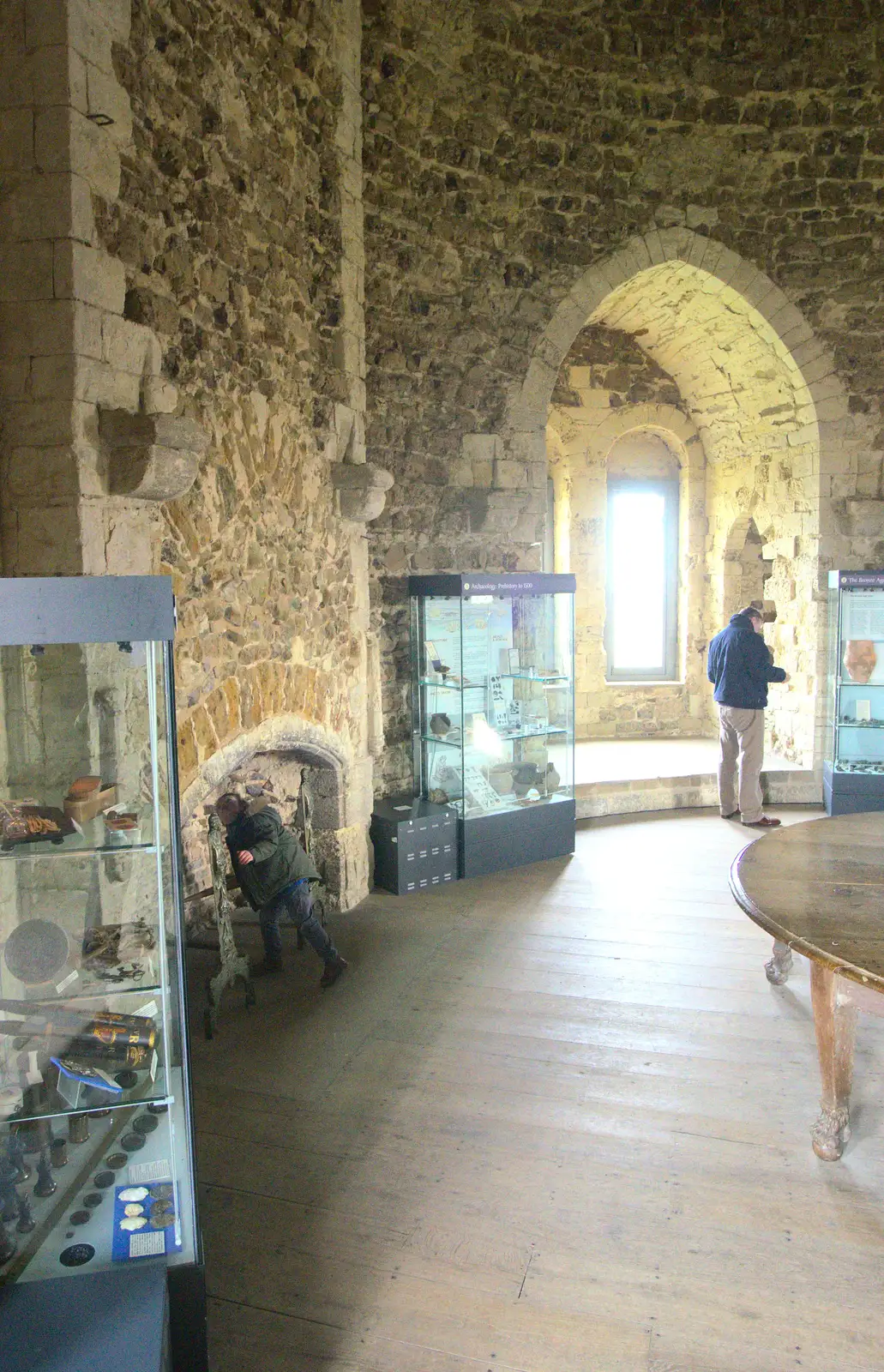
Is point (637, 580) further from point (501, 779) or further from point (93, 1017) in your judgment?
point (93, 1017)

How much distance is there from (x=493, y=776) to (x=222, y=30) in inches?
164

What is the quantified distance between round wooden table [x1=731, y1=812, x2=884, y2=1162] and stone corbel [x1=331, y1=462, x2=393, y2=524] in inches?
110

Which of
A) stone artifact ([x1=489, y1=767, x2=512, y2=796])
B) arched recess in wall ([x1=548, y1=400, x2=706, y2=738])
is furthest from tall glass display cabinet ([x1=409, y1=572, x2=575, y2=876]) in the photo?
arched recess in wall ([x1=548, y1=400, x2=706, y2=738])

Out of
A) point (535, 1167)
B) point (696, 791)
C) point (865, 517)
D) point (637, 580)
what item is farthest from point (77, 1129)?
point (637, 580)

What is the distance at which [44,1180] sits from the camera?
85.4 inches

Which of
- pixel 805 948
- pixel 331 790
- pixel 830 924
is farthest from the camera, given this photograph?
pixel 331 790

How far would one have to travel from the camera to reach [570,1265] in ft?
8.61

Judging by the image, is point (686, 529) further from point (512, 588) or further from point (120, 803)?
point (120, 803)

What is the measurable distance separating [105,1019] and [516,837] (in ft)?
13.9

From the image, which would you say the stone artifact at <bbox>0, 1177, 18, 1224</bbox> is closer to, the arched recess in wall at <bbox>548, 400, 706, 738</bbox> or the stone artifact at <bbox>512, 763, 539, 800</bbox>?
the stone artifact at <bbox>512, 763, 539, 800</bbox>

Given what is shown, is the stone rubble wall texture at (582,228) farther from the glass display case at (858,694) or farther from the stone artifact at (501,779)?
the stone artifact at (501,779)

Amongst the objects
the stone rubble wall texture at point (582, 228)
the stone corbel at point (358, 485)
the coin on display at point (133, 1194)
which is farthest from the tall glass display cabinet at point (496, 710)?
the coin on display at point (133, 1194)

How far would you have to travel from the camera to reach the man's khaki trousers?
23.1ft

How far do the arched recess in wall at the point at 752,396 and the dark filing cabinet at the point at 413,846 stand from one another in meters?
2.67
